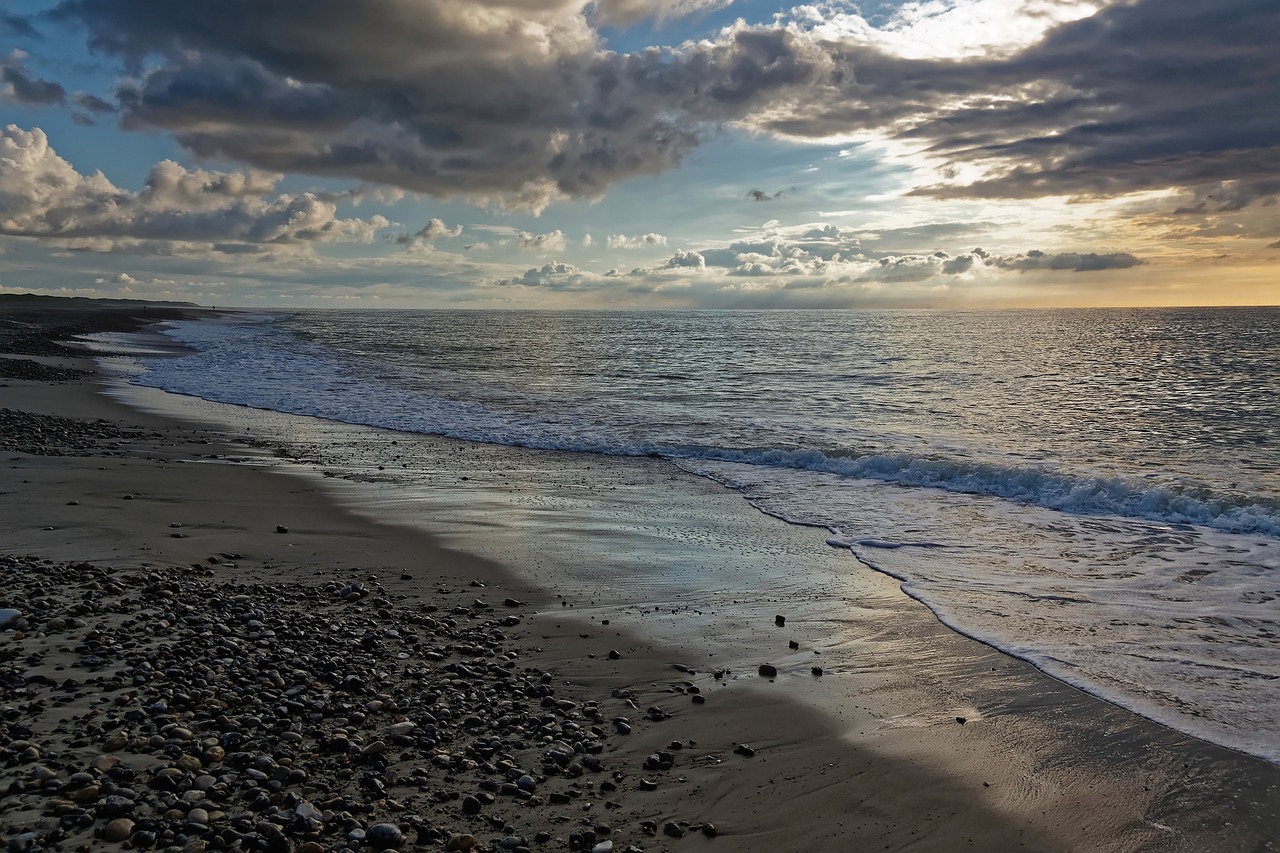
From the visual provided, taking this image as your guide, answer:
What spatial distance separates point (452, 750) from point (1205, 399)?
3637cm

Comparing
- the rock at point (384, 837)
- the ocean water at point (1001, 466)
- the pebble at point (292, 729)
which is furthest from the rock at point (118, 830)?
the ocean water at point (1001, 466)

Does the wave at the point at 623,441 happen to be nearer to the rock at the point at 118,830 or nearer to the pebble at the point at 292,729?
the pebble at the point at 292,729

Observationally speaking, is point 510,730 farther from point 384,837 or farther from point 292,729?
point 292,729

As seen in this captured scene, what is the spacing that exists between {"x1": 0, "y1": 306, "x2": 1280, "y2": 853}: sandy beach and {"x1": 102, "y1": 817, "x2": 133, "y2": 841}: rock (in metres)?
0.04

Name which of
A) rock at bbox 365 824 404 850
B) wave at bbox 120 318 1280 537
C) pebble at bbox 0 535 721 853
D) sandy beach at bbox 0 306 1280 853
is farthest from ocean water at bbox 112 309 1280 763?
rock at bbox 365 824 404 850

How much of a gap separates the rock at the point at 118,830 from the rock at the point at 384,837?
124cm

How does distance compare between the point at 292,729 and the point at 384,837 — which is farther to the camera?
the point at 292,729

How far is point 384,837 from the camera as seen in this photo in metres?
4.18

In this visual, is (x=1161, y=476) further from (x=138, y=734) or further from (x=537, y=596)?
(x=138, y=734)

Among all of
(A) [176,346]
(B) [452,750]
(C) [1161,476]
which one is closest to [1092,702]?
(B) [452,750]

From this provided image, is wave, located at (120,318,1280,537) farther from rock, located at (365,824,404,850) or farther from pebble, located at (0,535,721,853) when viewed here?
rock, located at (365,824,404,850)

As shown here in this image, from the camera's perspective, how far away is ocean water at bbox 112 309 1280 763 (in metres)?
7.78

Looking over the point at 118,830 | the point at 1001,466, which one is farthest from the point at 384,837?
the point at 1001,466

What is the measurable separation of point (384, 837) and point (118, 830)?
138cm
